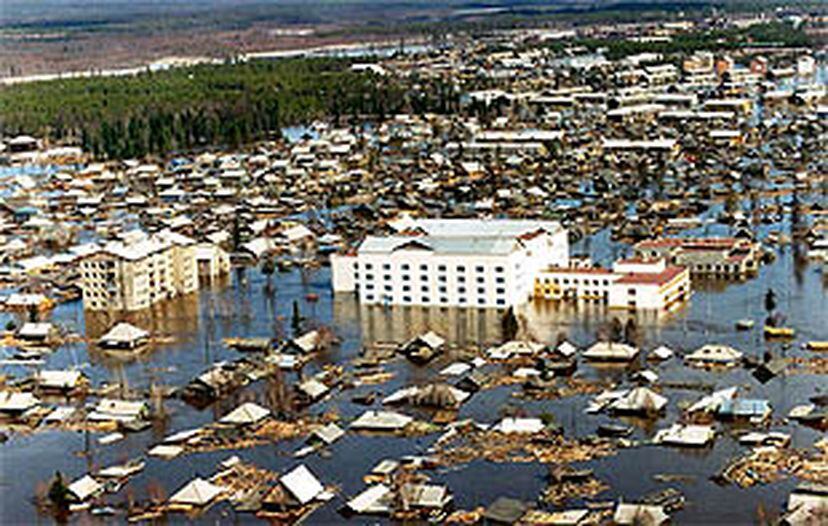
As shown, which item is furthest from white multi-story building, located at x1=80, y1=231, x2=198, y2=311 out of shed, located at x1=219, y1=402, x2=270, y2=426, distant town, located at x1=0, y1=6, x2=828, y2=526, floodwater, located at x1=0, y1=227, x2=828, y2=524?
shed, located at x1=219, y1=402, x2=270, y2=426

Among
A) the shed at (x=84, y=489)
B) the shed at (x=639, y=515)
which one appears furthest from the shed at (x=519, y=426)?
the shed at (x=84, y=489)

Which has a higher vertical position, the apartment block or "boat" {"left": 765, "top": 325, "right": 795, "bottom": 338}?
"boat" {"left": 765, "top": 325, "right": 795, "bottom": 338}

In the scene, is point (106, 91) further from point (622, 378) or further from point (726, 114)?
point (622, 378)

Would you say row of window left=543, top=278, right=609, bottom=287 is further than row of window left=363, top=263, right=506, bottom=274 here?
Yes

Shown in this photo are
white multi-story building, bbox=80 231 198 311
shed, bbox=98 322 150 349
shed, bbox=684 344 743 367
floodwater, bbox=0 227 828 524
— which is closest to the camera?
floodwater, bbox=0 227 828 524

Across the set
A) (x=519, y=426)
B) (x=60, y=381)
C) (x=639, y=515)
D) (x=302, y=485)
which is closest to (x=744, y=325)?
(x=519, y=426)

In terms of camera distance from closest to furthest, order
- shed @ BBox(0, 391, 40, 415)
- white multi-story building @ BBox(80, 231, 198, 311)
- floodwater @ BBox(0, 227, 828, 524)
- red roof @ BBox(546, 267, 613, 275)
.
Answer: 1. floodwater @ BBox(0, 227, 828, 524)
2. shed @ BBox(0, 391, 40, 415)
3. red roof @ BBox(546, 267, 613, 275)
4. white multi-story building @ BBox(80, 231, 198, 311)

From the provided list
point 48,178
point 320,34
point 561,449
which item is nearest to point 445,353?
point 561,449

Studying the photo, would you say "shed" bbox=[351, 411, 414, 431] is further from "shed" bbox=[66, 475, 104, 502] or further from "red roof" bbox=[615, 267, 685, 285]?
"red roof" bbox=[615, 267, 685, 285]
